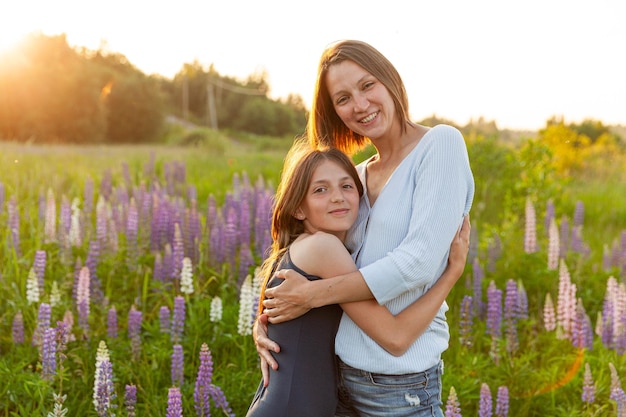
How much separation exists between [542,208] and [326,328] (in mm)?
5116

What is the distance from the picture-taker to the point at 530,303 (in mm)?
5453

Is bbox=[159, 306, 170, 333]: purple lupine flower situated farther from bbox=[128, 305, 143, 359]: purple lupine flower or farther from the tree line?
the tree line

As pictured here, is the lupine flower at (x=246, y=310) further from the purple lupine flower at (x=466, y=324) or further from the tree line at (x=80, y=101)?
the tree line at (x=80, y=101)

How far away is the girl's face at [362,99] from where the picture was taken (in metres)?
2.96

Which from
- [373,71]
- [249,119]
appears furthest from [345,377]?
[249,119]

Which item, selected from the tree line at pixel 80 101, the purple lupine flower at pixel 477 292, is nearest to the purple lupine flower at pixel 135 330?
the purple lupine flower at pixel 477 292

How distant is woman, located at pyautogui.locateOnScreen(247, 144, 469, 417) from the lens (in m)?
2.54

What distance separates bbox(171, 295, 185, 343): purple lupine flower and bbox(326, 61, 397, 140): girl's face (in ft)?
5.51

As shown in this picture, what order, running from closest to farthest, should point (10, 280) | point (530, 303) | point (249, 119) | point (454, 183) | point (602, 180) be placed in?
point (454, 183), point (10, 280), point (530, 303), point (602, 180), point (249, 119)

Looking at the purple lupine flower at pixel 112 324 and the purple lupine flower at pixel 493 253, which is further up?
the purple lupine flower at pixel 493 253

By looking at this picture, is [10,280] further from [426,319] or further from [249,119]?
[249,119]

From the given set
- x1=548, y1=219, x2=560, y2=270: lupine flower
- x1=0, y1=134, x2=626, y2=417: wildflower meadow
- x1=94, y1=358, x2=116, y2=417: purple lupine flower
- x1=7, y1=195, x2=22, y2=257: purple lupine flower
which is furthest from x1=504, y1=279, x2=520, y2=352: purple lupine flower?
x1=7, y1=195, x2=22, y2=257: purple lupine flower

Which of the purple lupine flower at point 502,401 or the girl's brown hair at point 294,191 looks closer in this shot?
the girl's brown hair at point 294,191

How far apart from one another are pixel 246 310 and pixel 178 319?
42cm
